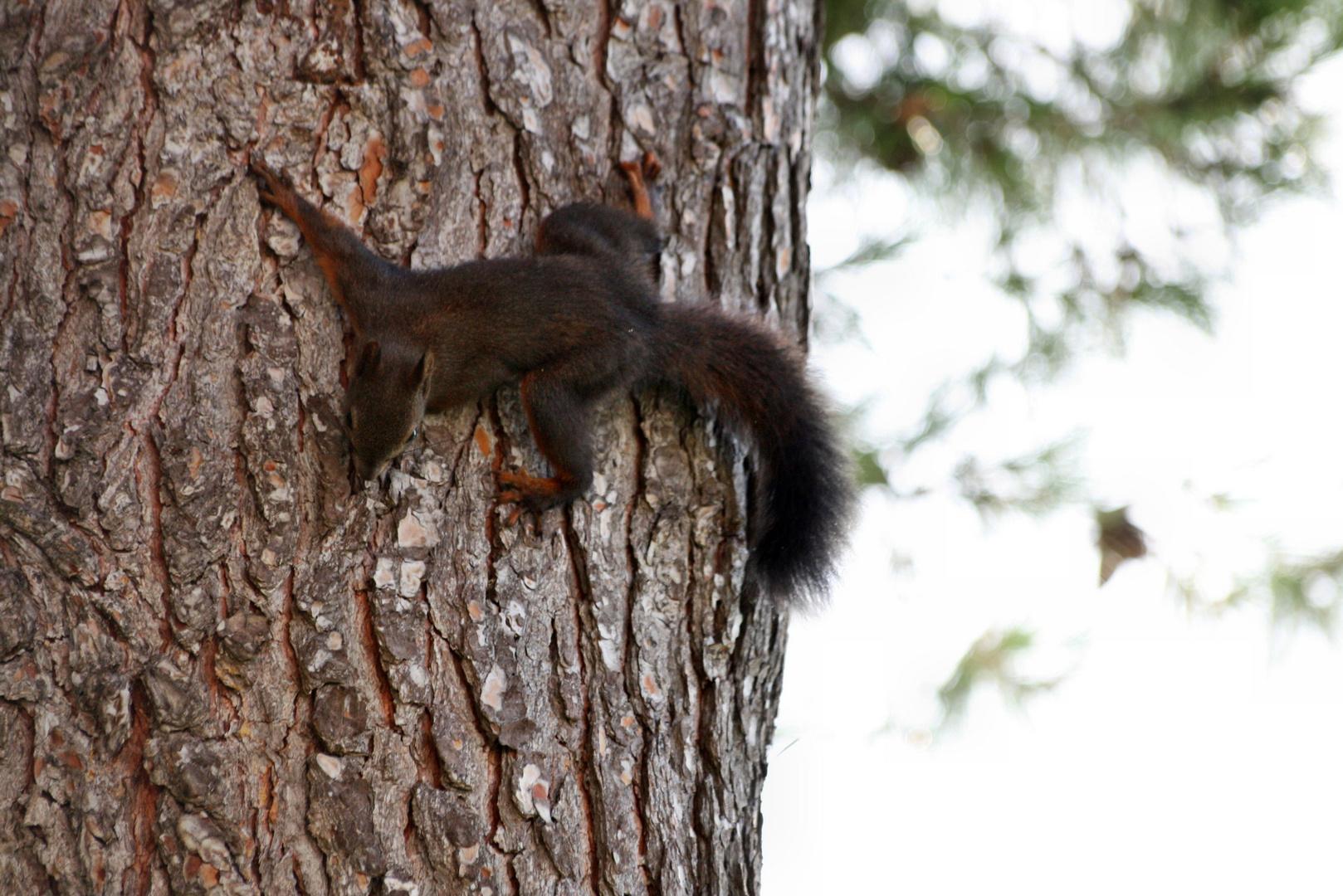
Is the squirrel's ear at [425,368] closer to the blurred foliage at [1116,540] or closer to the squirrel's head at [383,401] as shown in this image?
the squirrel's head at [383,401]

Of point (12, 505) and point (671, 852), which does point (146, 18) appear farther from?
point (671, 852)

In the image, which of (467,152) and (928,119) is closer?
(467,152)

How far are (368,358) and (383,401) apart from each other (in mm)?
99

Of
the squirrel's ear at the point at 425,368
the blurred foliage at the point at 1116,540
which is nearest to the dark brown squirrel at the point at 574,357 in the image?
the squirrel's ear at the point at 425,368

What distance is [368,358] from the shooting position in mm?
1591

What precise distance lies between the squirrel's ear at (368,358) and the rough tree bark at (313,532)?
4 centimetres

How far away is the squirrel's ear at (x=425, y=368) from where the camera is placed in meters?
1.60

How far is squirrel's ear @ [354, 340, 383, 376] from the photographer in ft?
5.22

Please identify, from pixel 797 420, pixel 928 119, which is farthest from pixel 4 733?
pixel 928 119

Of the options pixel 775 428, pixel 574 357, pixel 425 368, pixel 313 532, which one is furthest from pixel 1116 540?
pixel 313 532

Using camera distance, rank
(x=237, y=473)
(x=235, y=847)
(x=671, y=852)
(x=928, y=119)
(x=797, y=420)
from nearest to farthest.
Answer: (x=235, y=847) < (x=237, y=473) < (x=671, y=852) < (x=797, y=420) < (x=928, y=119)

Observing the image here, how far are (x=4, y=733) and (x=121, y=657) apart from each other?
0.19m

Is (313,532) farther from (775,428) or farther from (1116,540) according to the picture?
(1116,540)

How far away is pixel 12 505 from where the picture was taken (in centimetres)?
141
